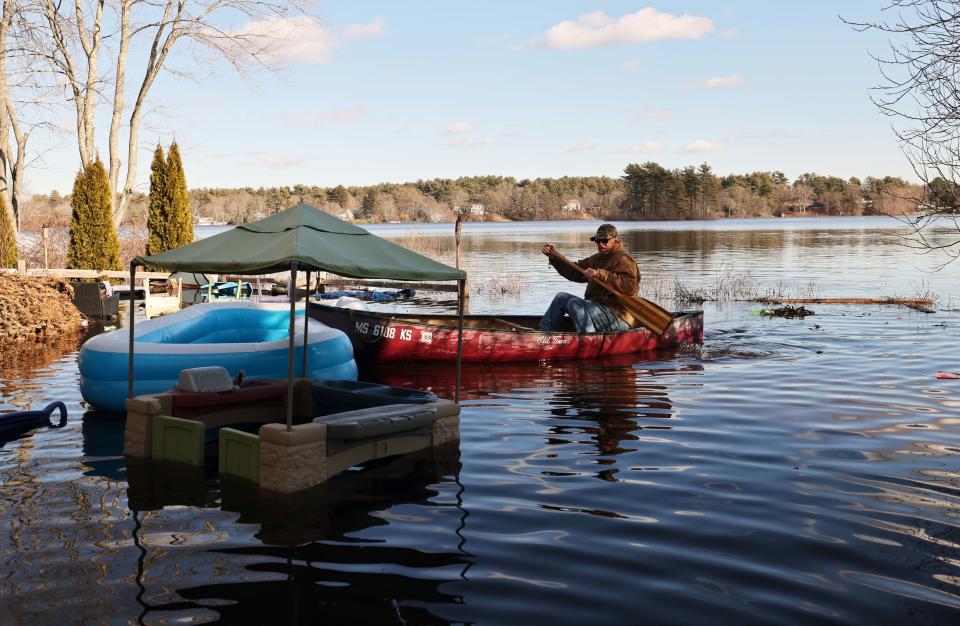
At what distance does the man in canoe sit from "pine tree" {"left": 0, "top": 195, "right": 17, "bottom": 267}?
17.4 metres

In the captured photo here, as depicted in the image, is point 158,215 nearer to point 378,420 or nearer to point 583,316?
point 583,316

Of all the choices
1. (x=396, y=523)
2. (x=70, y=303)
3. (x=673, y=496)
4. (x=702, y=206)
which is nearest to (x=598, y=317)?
(x=673, y=496)

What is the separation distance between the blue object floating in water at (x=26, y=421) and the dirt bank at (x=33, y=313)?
833 cm

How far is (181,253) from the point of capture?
829cm

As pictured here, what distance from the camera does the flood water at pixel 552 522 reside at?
16.2 feet

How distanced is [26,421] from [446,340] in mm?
6821

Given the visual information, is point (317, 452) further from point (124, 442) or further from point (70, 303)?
point (70, 303)

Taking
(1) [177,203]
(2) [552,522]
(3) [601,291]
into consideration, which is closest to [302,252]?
(2) [552,522]

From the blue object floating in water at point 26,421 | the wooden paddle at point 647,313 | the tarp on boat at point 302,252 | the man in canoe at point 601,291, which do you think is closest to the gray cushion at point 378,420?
the tarp on boat at point 302,252

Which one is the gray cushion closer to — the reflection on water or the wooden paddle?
the reflection on water

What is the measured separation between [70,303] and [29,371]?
6747mm

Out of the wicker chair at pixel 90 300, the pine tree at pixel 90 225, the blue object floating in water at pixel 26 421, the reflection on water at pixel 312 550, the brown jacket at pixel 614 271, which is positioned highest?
the pine tree at pixel 90 225

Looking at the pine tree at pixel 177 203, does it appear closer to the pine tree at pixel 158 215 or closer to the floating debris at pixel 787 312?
the pine tree at pixel 158 215

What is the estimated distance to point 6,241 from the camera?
25344mm
